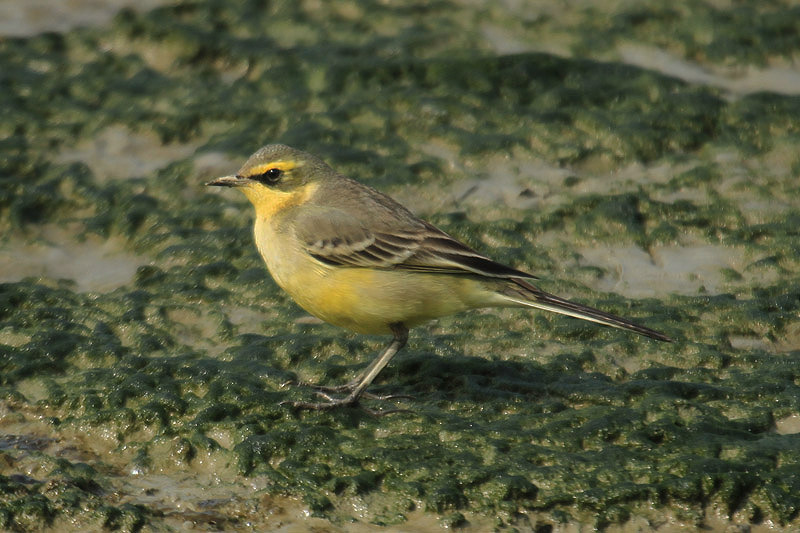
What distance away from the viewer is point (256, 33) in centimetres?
1220

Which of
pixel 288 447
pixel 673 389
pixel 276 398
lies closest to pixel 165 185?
pixel 276 398

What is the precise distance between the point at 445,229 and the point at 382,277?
7.39ft

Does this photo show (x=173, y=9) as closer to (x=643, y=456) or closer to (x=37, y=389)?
(x=37, y=389)

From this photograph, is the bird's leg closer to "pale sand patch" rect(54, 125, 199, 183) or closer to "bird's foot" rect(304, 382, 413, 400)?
"bird's foot" rect(304, 382, 413, 400)

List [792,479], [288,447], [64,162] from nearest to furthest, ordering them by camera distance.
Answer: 1. [792,479]
2. [288,447]
3. [64,162]

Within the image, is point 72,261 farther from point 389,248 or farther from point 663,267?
point 663,267

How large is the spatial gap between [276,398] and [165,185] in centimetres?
362

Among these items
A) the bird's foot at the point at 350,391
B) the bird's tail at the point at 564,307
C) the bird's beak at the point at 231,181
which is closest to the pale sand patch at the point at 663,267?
the bird's tail at the point at 564,307

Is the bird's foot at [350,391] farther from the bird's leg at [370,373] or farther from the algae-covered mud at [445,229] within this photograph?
the algae-covered mud at [445,229]

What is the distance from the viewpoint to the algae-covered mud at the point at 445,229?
20.6 ft

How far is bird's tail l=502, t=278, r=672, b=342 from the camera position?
706 centimetres

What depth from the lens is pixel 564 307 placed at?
23.6ft

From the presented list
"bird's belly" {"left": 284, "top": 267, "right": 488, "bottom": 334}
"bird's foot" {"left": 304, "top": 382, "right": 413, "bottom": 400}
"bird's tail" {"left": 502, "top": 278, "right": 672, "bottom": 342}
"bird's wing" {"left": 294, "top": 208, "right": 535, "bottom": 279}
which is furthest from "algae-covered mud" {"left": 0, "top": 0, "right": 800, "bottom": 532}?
"bird's wing" {"left": 294, "top": 208, "right": 535, "bottom": 279}

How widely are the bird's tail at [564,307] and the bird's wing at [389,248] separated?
0.14m
